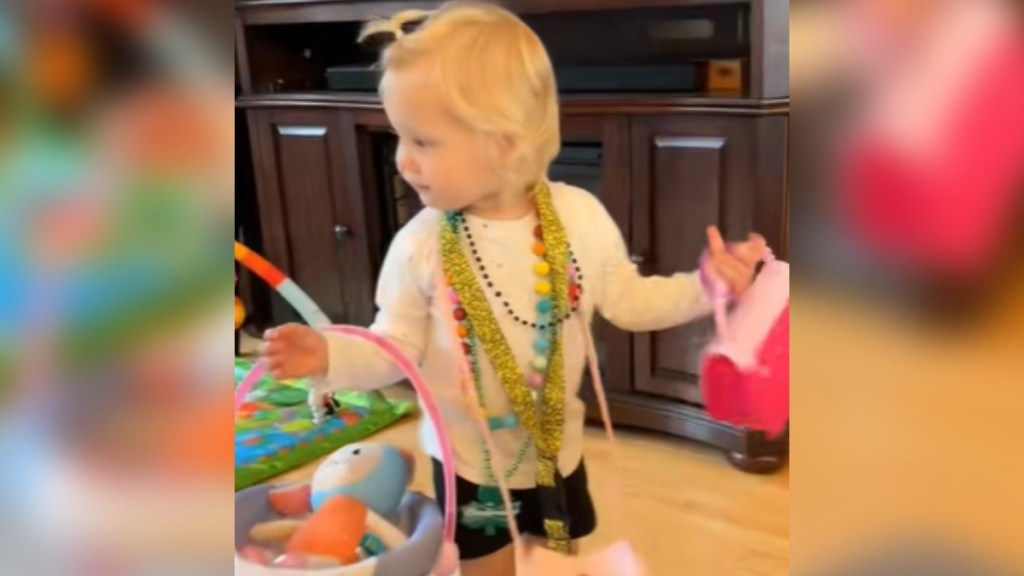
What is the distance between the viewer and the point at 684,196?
1274 mm

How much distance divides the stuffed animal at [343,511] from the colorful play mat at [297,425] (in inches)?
20.8

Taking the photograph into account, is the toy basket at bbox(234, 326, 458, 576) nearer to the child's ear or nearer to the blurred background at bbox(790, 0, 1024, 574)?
the child's ear

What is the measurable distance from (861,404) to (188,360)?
0.56ft

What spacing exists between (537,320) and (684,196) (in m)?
0.64

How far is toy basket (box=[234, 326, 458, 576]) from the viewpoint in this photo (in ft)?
2.04

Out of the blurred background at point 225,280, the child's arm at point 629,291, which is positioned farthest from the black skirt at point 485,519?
the blurred background at point 225,280

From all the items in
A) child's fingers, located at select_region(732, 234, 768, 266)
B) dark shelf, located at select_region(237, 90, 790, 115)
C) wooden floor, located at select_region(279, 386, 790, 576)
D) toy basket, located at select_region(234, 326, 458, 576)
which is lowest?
wooden floor, located at select_region(279, 386, 790, 576)

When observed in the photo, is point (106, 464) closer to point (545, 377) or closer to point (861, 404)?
point (861, 404)

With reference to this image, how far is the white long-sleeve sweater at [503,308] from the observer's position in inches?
26.9

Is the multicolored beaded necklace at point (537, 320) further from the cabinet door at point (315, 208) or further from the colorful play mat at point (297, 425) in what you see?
the cabinet door at point (315, 208)

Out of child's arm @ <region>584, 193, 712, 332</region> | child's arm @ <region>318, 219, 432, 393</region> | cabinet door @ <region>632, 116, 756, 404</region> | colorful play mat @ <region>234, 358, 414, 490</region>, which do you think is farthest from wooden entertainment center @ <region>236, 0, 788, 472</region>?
child's arm @ <region>318, 219, 432, 393</region>

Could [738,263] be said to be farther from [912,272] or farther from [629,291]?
[912,272]

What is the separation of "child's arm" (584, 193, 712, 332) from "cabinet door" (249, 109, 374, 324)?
0.88 metres

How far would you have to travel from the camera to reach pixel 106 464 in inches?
9.1
